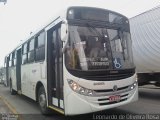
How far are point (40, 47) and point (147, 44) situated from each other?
15.3 ft

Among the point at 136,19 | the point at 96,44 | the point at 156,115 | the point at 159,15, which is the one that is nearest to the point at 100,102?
the point at 96,44

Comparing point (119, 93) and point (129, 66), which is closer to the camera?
point (119, 93)

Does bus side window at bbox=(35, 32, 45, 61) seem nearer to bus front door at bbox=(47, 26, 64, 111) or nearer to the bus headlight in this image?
bus front door at bbox=(47, 26, 64, 111)

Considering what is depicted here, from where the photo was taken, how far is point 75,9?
7645 mm

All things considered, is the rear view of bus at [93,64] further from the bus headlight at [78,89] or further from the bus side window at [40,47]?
the bus side window at [40,47]

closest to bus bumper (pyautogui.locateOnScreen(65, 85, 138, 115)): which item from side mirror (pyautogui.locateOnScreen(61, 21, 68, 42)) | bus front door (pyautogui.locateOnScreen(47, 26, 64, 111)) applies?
bus front door (pyautogui.locateOnScreen(47, 26, 64, 111))

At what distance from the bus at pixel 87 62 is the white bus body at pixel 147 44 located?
333cm

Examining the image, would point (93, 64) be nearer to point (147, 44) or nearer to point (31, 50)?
point (31, 50)

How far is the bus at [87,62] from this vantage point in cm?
709

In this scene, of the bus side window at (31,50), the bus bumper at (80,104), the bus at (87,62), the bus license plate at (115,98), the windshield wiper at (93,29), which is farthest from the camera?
the bus side window at (31,50)

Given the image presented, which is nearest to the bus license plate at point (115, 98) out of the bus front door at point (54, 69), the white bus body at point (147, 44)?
the bus front door at point (54, 69)

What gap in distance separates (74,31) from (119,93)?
6.51ft

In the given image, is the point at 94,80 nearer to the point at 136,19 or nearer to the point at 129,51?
the point at 129,51

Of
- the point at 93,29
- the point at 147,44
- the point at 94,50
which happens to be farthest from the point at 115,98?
the point at 147,44
